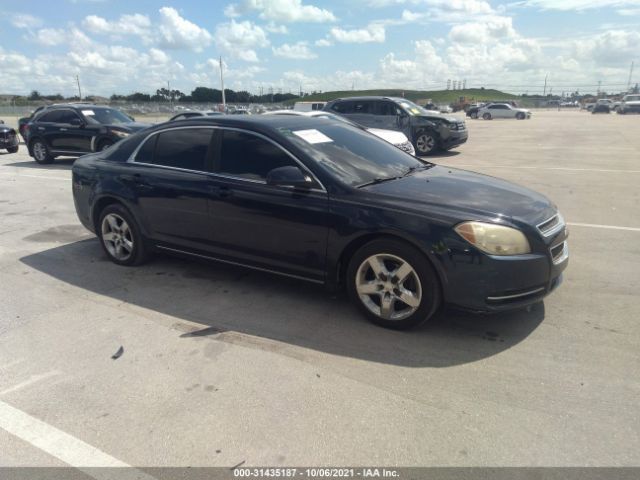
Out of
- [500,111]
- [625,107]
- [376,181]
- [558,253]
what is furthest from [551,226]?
[625,107]

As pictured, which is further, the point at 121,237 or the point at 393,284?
the point at 121,237

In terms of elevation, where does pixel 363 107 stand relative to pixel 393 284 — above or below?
above

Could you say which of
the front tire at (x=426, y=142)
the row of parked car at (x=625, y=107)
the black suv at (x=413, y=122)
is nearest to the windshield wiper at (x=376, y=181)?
the black suv at (x=413, y=122)

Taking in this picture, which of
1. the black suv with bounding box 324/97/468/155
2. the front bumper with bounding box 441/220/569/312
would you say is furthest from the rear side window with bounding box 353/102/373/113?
the front bumper with bounding box 441/220/569/312

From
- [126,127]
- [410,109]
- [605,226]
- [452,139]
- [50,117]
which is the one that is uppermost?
[410,109]

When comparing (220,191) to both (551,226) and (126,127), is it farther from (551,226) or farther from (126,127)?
(126,127)

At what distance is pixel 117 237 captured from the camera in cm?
549

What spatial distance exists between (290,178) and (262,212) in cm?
46

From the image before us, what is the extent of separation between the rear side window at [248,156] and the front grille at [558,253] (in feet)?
7.02

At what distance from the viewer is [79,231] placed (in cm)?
701

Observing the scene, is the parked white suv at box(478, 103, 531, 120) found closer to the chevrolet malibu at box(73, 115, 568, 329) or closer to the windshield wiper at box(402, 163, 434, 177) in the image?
the windshield wiper at box(402, 163, 434, 177)

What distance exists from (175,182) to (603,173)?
10261 millimetres

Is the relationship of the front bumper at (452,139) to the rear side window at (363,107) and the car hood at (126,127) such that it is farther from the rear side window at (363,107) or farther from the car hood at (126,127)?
the car hood at (126,127)

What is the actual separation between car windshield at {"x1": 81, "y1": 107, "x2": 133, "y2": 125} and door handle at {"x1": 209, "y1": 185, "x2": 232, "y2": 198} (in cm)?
1074
